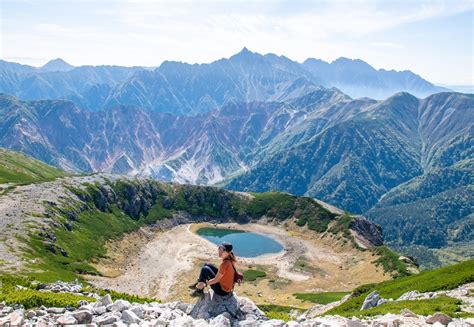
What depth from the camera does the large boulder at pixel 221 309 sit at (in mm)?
22781

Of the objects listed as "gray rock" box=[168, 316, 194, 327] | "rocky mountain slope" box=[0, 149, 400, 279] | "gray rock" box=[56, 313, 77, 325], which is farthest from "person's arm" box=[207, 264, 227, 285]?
"rocky mountain slope" box=[0, 149, 400, 279]

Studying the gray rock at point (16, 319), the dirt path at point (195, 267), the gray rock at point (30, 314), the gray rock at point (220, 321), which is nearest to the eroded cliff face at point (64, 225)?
the dirt path at point (195, 267)

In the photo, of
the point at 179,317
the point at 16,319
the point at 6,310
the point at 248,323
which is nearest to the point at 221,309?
the point at 248,323

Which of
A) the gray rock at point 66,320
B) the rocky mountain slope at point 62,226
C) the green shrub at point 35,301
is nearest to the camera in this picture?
the gray rock at point 66,320

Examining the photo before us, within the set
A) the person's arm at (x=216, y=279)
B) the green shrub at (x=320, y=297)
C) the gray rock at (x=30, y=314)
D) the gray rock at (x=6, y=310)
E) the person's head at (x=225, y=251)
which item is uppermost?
the person's head at (x=225, y=251)

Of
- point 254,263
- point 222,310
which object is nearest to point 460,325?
point 222,310

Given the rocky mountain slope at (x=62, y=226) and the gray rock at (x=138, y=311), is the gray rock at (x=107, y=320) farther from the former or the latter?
the rocky mountain slope at (x=62, y=226)

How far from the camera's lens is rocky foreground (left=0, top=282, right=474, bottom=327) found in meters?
20.1

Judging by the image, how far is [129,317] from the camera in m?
20.5

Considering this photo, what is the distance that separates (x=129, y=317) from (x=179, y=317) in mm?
2746

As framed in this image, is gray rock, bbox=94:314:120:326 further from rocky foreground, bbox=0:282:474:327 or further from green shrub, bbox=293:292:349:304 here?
green shrub, bbox=293:292:349:304

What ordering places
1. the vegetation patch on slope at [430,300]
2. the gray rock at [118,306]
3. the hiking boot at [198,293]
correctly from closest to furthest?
the gray rock at [118,306], the hiking boot at [198,293], the vegetation patch on slope at [430,300]

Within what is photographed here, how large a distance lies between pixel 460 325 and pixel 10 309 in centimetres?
2382

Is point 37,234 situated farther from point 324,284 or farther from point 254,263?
point 324,284
